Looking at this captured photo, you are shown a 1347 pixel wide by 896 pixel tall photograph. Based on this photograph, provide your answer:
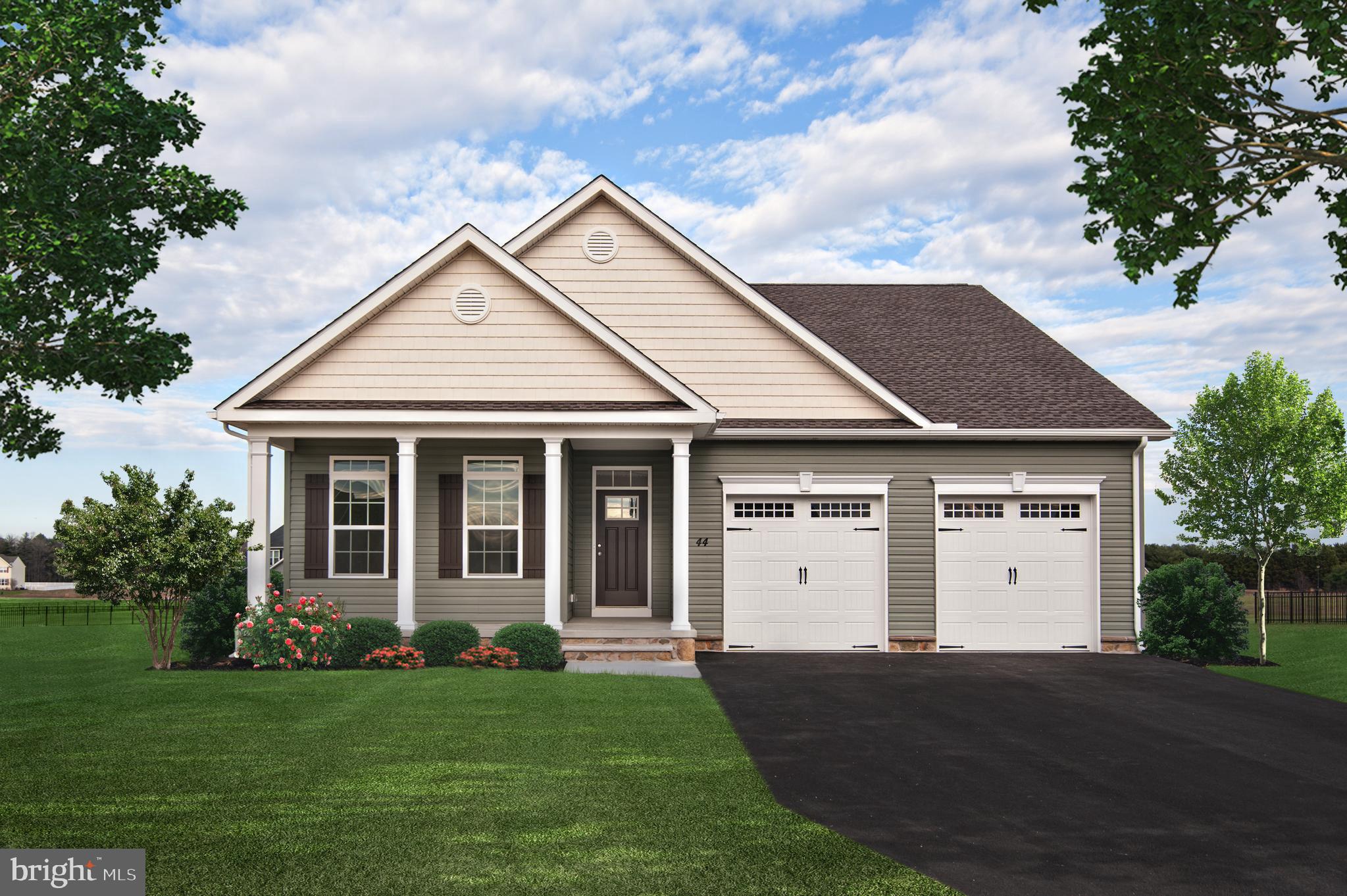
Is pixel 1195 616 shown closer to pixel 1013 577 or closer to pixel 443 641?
pixel 1013 577

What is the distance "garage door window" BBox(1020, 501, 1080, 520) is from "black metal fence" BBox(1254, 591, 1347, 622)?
12.5 meters

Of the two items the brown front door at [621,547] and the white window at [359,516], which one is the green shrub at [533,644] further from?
the white window at [359,516]

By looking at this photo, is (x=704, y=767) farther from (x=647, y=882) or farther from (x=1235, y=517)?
(x=1235, y=517)

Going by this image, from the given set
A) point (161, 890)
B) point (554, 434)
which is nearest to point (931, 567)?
point (554, 434)

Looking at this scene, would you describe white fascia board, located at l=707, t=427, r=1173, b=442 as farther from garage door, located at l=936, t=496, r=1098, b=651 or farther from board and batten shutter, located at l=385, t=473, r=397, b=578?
board and batten shutter, located at l=385, t=473, r=397, b=578

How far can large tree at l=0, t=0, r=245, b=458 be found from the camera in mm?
11000

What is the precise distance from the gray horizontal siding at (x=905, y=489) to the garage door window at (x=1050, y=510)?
54 centimetres

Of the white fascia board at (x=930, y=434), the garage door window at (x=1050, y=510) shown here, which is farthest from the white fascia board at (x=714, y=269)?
the garage door window at (x=1050, y=510)

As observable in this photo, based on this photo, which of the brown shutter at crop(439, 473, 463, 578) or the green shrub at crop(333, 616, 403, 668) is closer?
the green shrub at crop(333, 616, 403, 668)

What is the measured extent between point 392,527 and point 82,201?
21.8 feet

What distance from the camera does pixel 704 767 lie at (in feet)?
25.2

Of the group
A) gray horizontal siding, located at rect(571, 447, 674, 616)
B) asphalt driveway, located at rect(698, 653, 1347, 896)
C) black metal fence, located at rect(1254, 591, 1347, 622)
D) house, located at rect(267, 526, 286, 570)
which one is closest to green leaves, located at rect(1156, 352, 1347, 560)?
black metal fence, located at rect(1254, 591, 1347, 622)

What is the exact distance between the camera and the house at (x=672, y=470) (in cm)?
1445

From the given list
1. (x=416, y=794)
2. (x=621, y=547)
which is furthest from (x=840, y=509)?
(x=416, y=794)
